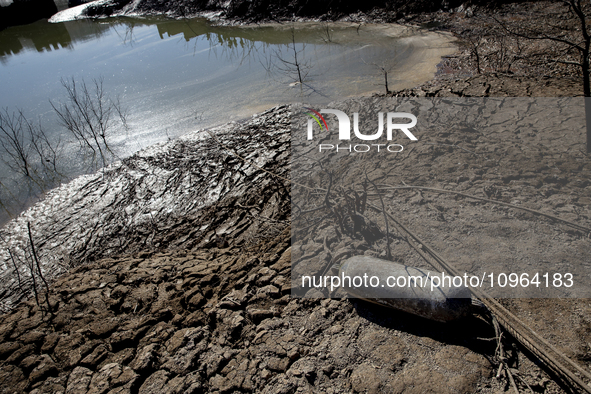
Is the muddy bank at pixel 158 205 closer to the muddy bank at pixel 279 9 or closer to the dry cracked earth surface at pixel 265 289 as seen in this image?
the dry cracked earth surface at pixel 265 289

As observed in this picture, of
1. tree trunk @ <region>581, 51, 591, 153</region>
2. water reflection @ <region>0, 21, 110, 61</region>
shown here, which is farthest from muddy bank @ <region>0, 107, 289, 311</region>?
water reflection @ <region>0, 21, 110, 61</region>

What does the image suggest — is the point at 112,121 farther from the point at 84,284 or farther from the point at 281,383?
the point at 281,383

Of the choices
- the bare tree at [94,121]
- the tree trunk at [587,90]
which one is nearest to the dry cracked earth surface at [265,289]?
the tree trunk at [587,90]

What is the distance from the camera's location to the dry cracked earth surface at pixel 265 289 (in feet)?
7.38

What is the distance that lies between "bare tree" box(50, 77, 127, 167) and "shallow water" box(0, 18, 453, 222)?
22 cm

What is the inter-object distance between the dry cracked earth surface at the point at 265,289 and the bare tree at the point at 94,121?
2.23m

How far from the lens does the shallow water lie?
25.2ft

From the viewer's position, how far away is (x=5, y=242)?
17.0ft

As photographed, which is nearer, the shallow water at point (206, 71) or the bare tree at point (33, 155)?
the bare tree at point (33, 155)

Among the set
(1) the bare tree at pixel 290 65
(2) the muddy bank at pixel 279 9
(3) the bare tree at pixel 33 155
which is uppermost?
(2) the muddy bank at pixel 279 9

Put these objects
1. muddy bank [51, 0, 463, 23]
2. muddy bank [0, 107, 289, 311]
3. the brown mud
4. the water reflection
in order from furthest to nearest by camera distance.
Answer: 1. the water reflection
2. muddy bank [51, 0, 463, 23]
3. muddy bank [0, 107, 289, 311]
4. the brown mud

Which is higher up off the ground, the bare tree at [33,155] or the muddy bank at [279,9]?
the muddy bank at [279,9]

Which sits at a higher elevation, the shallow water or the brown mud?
the shallow water

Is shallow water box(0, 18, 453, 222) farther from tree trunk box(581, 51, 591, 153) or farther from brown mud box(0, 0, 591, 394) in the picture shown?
tree trunk box(581, 51, 591, 153)
